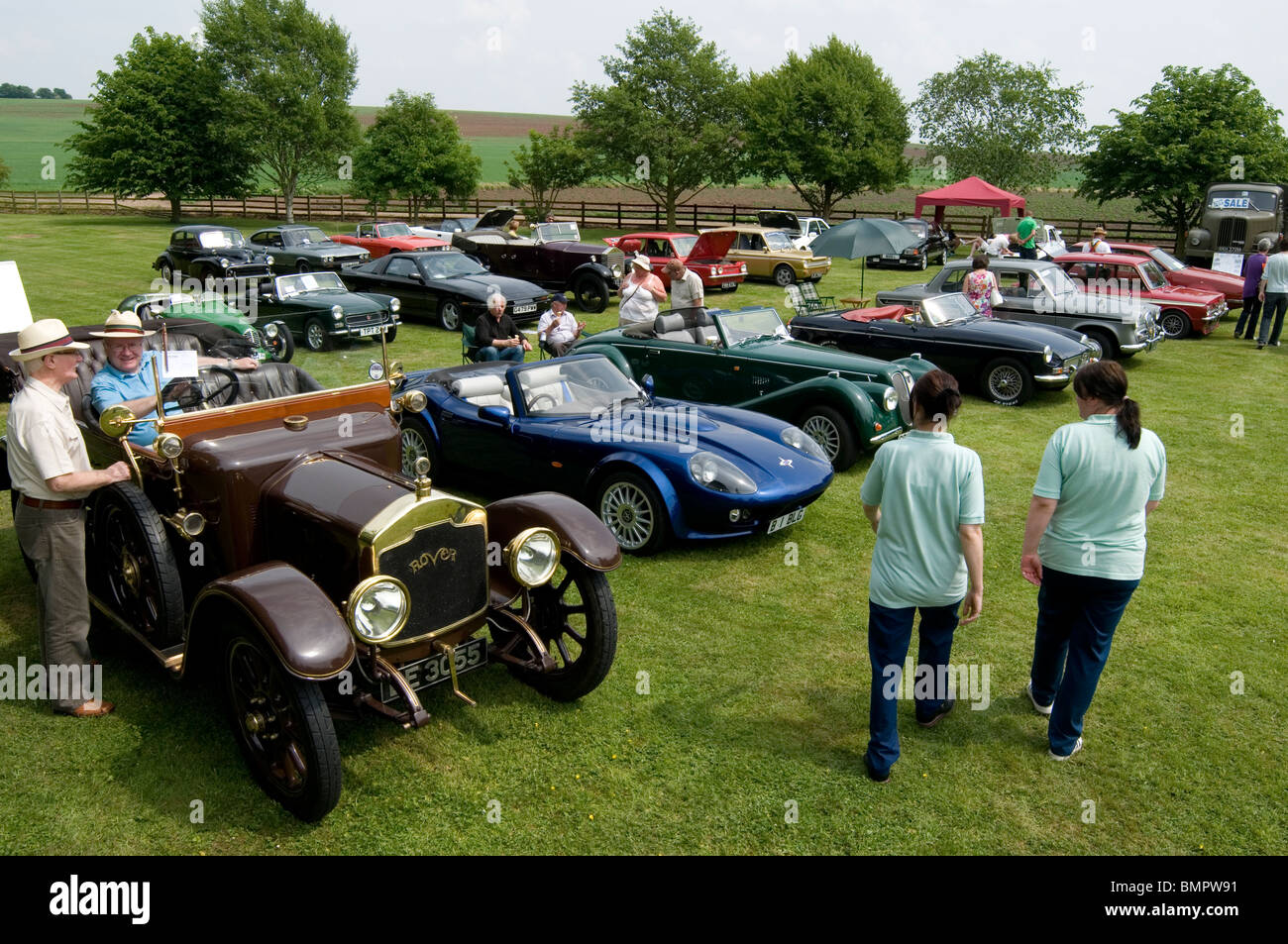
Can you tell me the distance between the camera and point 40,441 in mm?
4797

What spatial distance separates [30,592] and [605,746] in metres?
4.58

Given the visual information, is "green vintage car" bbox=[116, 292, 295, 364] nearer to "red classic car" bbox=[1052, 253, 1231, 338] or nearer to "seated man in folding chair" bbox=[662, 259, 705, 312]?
"seated man in folding chair" bbox=[662, 259, 705, 312]

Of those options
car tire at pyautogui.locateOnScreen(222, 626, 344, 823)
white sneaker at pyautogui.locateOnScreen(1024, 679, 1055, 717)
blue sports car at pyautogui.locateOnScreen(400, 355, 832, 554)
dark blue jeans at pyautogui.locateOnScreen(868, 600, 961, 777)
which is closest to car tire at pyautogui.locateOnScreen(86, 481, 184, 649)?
car tire at pyautogui.locateOnScreen(222, 626, 344, 823)

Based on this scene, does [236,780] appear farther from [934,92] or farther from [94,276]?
[934,92]

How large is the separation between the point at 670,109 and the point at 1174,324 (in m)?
25.2

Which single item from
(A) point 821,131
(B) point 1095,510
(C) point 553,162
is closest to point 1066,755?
(B) point 1095,510

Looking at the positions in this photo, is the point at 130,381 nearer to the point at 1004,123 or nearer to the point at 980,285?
the point at 980,285

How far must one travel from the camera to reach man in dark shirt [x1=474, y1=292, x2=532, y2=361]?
10883 mm

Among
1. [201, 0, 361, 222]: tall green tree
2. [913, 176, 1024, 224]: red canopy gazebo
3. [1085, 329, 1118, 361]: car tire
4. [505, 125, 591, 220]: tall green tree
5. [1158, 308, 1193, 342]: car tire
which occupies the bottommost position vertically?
[1085, 329, 1118, 361]: car tire

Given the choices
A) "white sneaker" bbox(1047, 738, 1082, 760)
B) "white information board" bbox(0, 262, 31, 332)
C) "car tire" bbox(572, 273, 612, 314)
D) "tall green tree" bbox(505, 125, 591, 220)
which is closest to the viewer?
"white sneaker" bbox(1047, 738, 1082, 760)

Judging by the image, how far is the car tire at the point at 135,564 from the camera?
5129 millimetres

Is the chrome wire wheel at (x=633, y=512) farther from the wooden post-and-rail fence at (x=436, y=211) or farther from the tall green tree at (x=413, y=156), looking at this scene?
the tall green tree at (x=413, y=156)

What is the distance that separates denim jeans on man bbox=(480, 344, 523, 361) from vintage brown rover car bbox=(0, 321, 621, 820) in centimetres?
476

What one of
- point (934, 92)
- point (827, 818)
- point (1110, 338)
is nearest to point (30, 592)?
point (827, 818)
